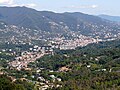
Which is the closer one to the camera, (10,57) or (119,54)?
(119,54)

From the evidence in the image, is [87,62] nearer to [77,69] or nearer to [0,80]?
[77,69]

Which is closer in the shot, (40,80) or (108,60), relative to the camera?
(40,80)

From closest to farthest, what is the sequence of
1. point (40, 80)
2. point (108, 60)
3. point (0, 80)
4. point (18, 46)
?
point (0, 80), point (40, 80), point (108, 60), point (18, 46)

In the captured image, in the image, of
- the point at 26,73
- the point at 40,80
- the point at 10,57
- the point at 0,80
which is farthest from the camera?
the point at 10,57

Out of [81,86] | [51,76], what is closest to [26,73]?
[51,76]

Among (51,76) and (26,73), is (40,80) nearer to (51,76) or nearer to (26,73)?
(51,76)

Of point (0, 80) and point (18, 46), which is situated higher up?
point (0, 80)

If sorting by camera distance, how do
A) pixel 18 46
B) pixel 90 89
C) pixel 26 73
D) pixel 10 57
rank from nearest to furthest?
1. pixel 90 89
2. pixel 26 73
3. pixel 10 57
4. pixel 18 46

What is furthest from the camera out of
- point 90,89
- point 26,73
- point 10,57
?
point 10,57

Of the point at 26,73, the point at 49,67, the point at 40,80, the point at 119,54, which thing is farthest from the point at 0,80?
the point at 119,54
